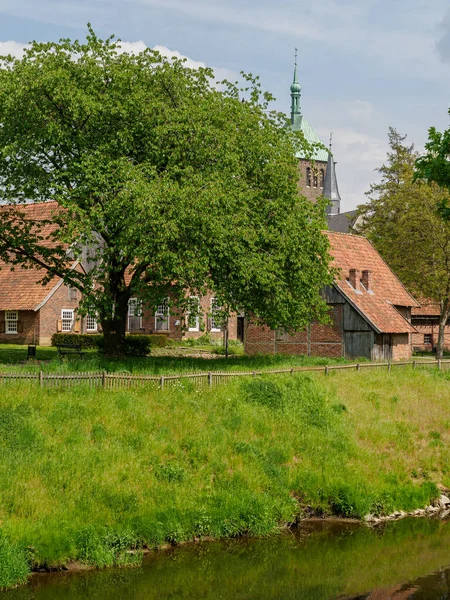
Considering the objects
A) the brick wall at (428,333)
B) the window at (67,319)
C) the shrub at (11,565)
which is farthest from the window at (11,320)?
the shrub at (11,565)

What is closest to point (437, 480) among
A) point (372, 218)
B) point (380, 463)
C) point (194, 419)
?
point (380, 463)

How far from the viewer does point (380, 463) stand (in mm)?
24750

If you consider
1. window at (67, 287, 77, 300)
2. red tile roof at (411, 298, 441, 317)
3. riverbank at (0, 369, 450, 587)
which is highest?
window at (67, 287, 77, 300)

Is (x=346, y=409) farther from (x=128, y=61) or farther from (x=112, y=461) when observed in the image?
(x=128, y=61)

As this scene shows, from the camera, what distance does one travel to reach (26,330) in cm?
4919

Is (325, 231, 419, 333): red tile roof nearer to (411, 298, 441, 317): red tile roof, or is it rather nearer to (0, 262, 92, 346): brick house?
(411, 298, 441, 317): red tile roof

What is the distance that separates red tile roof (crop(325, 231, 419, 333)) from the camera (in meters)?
43.6

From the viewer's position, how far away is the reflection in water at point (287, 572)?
16250 mm

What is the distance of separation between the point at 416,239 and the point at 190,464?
3483 cm

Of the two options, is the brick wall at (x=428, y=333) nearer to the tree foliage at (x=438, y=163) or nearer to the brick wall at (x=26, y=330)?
the brick wall at (x=26, y=330)

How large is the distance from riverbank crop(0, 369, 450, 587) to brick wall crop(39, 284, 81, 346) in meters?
24.9

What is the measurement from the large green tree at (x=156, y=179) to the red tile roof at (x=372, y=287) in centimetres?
1237

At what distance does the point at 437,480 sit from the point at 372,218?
36.9 m

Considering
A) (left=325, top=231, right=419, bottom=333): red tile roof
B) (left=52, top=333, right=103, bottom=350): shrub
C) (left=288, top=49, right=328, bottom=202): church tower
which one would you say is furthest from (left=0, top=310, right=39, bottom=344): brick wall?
(left=288, top=49, right=328, bottom=202): church tower
